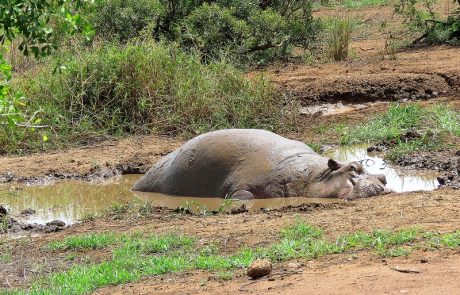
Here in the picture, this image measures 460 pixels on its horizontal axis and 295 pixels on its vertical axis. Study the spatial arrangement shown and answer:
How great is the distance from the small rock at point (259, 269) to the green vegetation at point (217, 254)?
22cm

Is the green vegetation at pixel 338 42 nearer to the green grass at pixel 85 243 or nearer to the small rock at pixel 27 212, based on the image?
the small rock at pixel 27 212

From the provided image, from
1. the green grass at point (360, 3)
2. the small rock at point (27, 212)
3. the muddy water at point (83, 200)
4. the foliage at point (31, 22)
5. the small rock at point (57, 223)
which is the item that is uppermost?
the foliage at point (31, 22)

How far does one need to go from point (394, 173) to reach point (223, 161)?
199cm

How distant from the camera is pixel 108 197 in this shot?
10359 mm

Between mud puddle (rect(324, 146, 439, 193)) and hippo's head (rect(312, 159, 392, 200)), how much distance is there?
0.39 meters

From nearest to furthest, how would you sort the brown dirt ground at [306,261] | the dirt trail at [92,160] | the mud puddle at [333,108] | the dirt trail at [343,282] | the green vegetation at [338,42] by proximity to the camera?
1. the dirt trail at [343,282]
2. the brown dirt ground at [306,261]
3. the dirt trail at [92,160]
4. the mud puddle at [333,108]
5. the green vegetation at [338,42]

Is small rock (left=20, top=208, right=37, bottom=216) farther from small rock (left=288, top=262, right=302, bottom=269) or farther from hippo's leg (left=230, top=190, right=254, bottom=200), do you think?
small rock (left=288, top=262, right=302, bottom=269)

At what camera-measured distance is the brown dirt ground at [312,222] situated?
5336 mm

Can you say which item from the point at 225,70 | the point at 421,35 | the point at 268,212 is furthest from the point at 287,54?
the point at 268,212

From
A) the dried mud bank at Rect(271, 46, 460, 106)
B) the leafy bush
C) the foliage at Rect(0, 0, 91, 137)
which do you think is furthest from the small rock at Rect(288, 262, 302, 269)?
the dried mud bank at Rect(271, 46, 460, 106)

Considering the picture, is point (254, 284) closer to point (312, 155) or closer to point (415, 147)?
point (312, 155)

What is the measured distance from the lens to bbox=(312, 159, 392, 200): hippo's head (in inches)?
358

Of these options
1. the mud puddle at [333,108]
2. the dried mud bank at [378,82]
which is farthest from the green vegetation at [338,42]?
the mud puddle at [333,108]

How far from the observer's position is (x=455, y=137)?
10852mm
